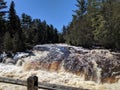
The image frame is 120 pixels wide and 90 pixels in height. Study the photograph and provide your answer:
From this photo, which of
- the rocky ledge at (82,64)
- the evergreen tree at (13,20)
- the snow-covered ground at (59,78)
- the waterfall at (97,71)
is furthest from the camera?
the evergreen tree at (13,20)

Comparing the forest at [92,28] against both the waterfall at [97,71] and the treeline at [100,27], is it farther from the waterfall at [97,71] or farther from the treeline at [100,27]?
the waterfall at [97,71]

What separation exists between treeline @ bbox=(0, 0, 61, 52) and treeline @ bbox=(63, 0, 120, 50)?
571cm

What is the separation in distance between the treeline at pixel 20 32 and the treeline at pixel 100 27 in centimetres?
571

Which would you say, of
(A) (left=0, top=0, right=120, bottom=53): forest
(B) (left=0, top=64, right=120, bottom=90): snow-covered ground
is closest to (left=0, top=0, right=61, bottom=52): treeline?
(A) (left=0, top=0, right=120, bottom=53): forest

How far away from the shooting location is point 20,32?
32156 mm

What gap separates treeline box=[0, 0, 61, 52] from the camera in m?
24.5

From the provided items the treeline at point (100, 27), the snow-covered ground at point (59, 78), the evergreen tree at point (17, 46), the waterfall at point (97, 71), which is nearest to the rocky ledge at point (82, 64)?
the waterfall at point (97, 71)

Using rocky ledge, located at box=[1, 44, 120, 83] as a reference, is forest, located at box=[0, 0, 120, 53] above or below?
above

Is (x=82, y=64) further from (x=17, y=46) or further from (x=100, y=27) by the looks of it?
(x=17, y=46)

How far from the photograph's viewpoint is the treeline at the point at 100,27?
2377 centimetres

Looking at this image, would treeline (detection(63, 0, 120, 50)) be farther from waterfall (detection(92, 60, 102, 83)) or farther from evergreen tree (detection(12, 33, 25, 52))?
waterfall (detection(92, 60, 102, 83))

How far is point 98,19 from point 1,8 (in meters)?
14.4

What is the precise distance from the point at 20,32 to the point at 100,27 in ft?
38.5

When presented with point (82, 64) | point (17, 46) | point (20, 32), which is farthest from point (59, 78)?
point (20, 32)
